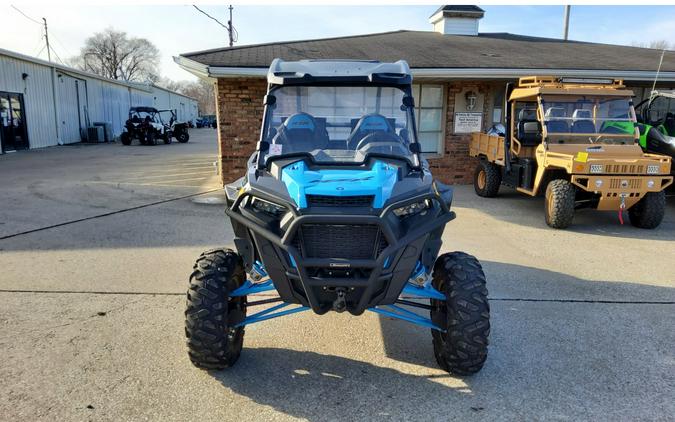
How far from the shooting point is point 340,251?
9.32ft

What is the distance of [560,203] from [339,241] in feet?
17.7

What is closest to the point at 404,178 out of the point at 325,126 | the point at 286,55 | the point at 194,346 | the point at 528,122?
the point at 325,126

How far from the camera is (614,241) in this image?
6.73 m

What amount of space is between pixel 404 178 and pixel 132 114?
24.6 m

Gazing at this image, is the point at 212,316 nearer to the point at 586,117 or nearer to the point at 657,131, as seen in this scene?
the point at 586,117

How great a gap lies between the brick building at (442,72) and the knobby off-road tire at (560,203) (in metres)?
4.09

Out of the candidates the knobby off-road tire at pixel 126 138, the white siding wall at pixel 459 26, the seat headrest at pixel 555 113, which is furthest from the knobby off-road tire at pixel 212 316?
the knobby off-road tire at pixel 126 138

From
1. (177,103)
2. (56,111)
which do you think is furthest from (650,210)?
(177,103)

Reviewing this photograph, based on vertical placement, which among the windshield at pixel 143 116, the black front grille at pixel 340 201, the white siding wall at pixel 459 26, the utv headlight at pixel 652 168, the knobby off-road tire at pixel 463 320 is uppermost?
the white siding wall at pixel 459 26

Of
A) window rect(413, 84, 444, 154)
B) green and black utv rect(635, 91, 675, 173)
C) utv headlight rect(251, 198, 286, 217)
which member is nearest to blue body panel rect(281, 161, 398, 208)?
utv headlight rect(251, 198, 286, 217)

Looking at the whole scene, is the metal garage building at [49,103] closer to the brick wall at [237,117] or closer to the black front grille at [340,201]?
the brick wall at [237,117]

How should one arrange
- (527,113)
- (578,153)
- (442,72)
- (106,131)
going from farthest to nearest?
(106,131), (442,72), (527,113), (578,153)

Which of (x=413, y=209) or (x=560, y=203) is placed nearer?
(x=413, y=209)

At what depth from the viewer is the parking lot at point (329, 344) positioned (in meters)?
2.90
